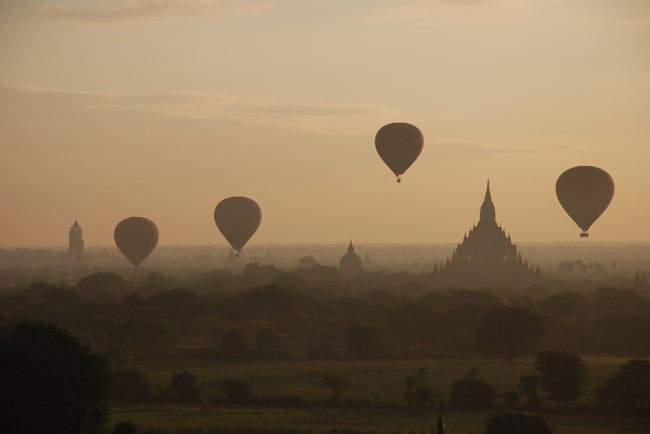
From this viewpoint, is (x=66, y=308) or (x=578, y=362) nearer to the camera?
(x=578, y=362)

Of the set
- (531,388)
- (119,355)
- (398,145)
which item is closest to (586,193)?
(398,145)

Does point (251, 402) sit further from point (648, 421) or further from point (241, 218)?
point (241, 218)

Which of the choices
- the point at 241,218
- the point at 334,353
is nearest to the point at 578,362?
the point at 334,353

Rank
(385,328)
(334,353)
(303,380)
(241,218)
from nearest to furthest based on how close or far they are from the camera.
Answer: (303,380), (334,353), (385,328), (241,218)

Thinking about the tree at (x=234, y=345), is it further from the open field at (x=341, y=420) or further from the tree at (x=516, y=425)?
the tree at (x=516, y=425)

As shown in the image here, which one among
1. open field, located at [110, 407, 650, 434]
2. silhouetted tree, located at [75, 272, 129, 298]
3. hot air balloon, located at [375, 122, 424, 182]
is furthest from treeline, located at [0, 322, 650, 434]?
silhouetted tree, located at [75, 272, 129, 298]

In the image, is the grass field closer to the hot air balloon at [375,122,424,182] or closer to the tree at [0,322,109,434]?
the tree at [0,322,109,434]
